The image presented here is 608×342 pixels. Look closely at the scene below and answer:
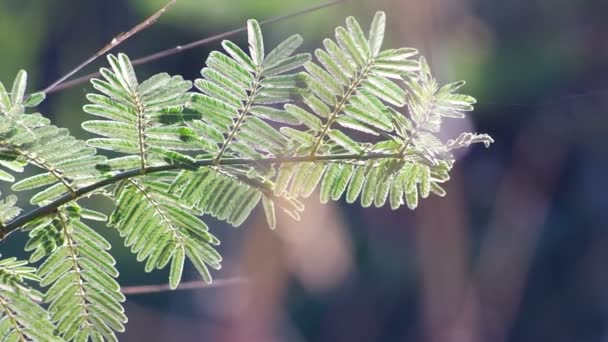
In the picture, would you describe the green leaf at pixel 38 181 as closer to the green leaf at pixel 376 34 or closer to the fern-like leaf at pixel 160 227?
the fern-like leaf at pixel 160 227

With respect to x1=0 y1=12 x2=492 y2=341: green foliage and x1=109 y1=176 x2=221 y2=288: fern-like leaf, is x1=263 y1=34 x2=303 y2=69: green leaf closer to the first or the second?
x1=0 y1=12 x2=492 y2=341: green foliage

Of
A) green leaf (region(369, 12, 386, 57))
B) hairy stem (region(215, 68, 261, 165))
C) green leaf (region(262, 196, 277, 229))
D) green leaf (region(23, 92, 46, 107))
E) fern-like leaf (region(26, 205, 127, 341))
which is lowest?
fern-like leaf (region(26, 205, 127, 341))

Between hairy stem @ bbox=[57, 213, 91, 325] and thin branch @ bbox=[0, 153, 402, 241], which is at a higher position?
thin branch @ bbox=[0, 153, 402, 241]

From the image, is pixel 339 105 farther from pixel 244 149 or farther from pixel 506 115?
pixel 506 115

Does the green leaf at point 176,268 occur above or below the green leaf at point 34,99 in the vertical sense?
below

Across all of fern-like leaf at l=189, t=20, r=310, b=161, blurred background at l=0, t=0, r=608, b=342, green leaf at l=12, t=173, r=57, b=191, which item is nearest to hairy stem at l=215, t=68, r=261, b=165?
fern-like leaf at l=189, t=20, r=310, b=161

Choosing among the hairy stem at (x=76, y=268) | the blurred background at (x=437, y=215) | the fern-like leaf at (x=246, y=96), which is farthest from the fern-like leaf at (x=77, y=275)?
the blurred background at (x=437, y=215)

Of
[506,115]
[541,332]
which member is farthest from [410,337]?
[506,115]
